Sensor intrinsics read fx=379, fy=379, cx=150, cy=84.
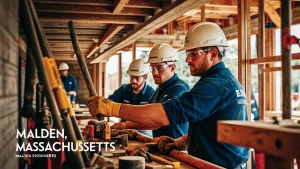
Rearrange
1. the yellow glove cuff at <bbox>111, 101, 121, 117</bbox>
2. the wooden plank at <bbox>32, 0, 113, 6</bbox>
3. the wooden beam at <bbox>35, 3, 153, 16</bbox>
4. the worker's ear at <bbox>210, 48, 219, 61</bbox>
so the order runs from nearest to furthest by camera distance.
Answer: the yellow glove cuff at <bbox>111, 101, 121, 117</bbox>, the worker's ear at <bbox>210, 48, 219, 61</bbox>, the wooden plank at <bbox>32, 0, 113, 6</bbox>, the wooden beam at <bbox>35, 3, 153, 16</bbox>

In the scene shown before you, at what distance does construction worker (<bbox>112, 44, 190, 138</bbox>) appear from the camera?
16.1 ft

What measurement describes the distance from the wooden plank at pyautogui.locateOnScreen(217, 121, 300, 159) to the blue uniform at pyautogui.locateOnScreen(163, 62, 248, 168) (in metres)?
1.57

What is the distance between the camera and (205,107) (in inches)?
130

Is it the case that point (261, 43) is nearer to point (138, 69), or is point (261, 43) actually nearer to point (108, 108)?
point (138, 69)

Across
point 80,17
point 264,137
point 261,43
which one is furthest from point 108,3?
point 264,137

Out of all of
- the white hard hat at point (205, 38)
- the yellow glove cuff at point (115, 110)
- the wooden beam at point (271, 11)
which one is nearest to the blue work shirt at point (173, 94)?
the white hard hat at point (205, 38)

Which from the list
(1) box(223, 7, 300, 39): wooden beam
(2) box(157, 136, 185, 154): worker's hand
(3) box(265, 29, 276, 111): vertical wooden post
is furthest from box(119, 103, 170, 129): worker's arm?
(3) box(265, 29, 276, 111): vertical wooden post

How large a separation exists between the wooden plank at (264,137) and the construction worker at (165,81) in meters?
3.17

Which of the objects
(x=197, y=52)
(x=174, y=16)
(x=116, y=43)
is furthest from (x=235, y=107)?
(x=116, y=43)

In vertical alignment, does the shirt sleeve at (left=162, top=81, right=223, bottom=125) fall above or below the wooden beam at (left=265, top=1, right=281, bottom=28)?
below

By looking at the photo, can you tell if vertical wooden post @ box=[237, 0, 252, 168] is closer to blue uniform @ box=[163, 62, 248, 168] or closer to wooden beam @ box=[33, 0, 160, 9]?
wooden beam @ box=[33, 0, 160, 9]

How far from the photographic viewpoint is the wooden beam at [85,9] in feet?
13.9

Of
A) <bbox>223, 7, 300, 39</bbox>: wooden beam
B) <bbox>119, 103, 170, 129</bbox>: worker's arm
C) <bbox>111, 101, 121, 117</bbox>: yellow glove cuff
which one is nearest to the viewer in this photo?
<bbox>119, 103, 170, 129</bbox>: worker's arm

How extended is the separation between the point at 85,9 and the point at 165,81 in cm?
158
